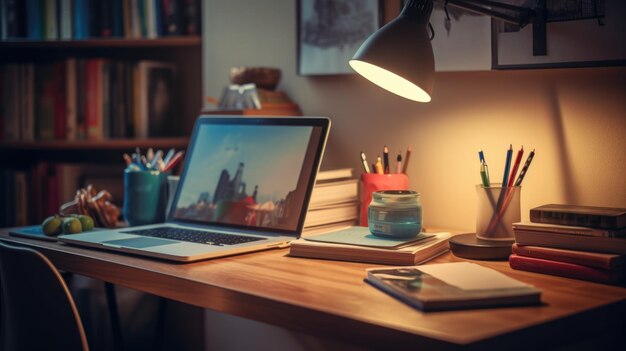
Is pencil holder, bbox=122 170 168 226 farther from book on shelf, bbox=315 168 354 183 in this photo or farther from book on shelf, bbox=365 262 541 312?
book on shelf, bbox=365 262 541 312

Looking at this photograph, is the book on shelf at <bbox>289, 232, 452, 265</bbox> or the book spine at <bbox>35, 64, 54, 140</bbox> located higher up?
the book spine at <bbox>35, 64, 54, 140</bbox>

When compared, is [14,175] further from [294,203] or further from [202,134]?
[294,203]

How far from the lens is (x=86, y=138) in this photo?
2609 mm

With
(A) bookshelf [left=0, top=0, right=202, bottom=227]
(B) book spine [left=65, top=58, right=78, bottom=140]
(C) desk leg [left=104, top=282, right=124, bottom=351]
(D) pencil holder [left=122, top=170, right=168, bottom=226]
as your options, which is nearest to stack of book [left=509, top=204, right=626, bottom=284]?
(D) pencil holder [left=122, top=170, right=168, bottom=226]

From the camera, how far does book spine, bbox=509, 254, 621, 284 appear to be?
124cm

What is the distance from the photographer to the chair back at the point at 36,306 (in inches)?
53.2

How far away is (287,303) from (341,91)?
3.14ft

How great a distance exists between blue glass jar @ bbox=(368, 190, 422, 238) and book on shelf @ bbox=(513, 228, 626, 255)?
0.67 feet

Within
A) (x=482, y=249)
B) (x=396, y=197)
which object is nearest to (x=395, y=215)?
(x=396, y=197)

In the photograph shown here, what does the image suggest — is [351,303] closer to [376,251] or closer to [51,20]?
[376,251]

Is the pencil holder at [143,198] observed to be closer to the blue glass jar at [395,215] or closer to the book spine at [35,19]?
the blue glass jar at [395,215]

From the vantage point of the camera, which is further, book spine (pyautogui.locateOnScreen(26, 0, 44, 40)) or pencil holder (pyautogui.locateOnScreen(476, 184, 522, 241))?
book spine (pyautogui.locateOnScreen(26, 0, 44, 40))

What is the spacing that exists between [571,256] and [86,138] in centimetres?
177

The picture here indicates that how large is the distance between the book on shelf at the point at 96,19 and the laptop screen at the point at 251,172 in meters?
0.70
